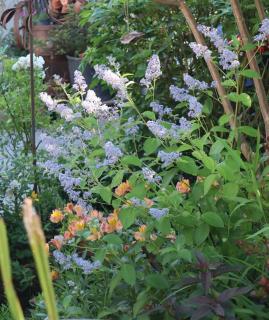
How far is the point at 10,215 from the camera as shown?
137 inches

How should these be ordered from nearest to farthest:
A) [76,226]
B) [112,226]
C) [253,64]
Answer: [112,226] < [76,226] < [253,64]

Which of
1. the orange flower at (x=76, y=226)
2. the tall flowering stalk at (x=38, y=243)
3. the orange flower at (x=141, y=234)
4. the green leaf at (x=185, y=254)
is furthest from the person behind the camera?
the orange flower at (x=76, y=226)

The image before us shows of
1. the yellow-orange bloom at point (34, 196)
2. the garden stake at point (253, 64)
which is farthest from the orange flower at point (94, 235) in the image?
the yellow-orange bloom at point (34, 196)

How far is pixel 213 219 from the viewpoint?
188cm

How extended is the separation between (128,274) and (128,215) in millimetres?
184

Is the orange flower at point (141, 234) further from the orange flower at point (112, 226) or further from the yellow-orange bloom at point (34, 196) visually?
the yellow-orange bloom at point (34, 196)

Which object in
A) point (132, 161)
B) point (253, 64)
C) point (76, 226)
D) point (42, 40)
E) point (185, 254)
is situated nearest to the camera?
point (185, 254)

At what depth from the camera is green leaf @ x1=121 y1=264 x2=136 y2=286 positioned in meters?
1.86

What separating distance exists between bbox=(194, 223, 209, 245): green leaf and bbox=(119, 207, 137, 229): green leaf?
184 millimetres

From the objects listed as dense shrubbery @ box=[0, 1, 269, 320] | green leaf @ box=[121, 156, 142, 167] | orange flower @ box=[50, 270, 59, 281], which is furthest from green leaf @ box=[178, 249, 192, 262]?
orange flower @ box=[50, 270, 59, 281]

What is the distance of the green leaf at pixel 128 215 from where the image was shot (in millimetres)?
1957

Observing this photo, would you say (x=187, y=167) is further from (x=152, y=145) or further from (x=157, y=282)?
(x=157, y=282)

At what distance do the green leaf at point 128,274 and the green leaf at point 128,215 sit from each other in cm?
12

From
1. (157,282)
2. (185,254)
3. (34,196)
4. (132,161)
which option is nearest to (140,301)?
(157,282)
